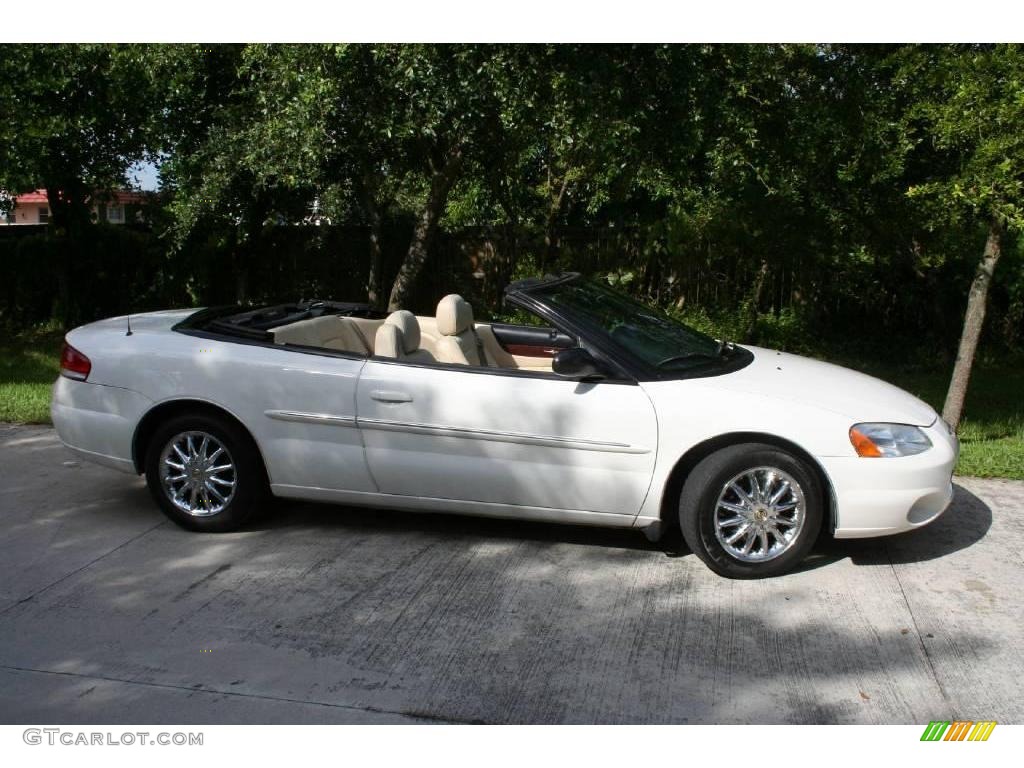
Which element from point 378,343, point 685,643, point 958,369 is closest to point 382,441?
point 378,343

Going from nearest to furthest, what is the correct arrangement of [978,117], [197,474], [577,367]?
[577,367] → [197,474] → [978,117]

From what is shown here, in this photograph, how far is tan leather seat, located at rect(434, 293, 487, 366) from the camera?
6023 mm

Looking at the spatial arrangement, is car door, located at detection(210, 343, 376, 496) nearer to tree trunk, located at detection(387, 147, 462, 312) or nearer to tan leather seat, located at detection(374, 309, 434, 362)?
tan leather seat, located at detection(374, 309, 434, 362)

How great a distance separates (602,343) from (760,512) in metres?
1.15

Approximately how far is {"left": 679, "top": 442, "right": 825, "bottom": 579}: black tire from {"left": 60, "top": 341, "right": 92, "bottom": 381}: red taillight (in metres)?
3.41

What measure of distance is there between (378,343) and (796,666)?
9.04 feet

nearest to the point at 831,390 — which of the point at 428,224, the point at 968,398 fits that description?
the point at 968,398

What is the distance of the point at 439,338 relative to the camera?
634cm

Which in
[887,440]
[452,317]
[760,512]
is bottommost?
[760,512]

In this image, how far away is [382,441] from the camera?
5.57m

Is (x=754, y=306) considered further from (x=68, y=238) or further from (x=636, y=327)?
(x=68, y=238)

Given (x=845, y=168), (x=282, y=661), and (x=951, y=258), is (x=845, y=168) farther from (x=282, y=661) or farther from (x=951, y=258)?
(x=282, y=661)

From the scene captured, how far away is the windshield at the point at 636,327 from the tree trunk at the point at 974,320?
3102mm
